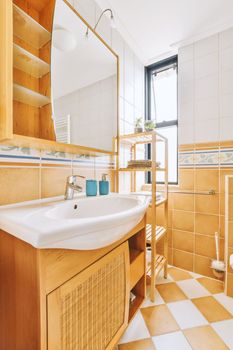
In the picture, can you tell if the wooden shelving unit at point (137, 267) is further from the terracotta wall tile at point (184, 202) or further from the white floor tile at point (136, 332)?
the terracotta wall tile at point (184, 202)

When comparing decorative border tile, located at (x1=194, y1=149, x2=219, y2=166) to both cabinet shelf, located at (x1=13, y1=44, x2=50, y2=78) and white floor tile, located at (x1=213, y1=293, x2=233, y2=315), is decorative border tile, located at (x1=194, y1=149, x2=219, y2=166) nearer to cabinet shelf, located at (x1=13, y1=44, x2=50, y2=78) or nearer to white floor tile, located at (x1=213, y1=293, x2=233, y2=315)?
white floor tile, located at (x1=213, y1=293, x2=233, y2=315)

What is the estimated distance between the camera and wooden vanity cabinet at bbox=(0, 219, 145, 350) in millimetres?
457

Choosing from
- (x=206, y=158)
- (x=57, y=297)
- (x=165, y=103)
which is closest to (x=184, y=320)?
(x=57, y=297)

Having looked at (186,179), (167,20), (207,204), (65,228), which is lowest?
(207,204)

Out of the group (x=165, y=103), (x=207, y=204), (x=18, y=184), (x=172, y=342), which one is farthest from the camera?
(x=165, y=103)

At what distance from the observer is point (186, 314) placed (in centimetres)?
110

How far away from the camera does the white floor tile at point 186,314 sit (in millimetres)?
1037

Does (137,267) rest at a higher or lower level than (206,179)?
lower

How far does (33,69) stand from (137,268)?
1.21 m

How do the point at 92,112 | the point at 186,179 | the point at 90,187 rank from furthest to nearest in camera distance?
the point at 186,179 < the point at 92,112 < the point at 90,187

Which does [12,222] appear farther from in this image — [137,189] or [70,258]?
[137,189]

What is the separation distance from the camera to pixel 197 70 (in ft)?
5.20

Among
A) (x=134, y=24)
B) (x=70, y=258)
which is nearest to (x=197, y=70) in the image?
(x=134, y=24)

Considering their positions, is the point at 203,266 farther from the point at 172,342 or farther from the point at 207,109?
the point at 207,109
